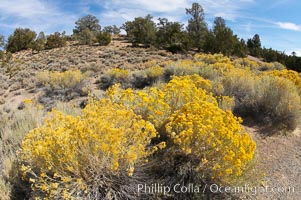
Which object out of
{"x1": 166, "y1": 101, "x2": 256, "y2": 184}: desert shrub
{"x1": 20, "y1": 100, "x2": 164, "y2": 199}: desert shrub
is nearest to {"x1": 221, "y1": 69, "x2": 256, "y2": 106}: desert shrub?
{"x1": 166, "y1": 101, "x2": 256, "y2": 184}: desert shrub

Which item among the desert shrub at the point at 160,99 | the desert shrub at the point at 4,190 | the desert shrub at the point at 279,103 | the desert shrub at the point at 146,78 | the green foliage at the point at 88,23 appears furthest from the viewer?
the green foliage at the point at 88,23

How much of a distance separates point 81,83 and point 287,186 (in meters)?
9.58

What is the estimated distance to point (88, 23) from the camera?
1954 inches

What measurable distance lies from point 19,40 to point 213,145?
3873 centimetres

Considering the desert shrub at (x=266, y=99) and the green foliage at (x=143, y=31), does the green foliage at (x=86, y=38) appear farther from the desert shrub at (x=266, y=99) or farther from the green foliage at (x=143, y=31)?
the desert shrub at (x=266, y=99)

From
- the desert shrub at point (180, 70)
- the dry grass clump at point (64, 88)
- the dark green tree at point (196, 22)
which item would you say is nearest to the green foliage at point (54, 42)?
the dark green tree at point (196, 22)

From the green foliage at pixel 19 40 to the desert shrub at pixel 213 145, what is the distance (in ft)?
121

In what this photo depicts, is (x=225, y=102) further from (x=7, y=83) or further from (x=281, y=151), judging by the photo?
(x=7, y=83)

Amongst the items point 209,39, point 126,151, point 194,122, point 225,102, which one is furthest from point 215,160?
point 209,39

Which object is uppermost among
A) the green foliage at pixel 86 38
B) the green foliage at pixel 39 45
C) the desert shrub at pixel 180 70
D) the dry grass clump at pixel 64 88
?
the green foliage at pixel 86 38

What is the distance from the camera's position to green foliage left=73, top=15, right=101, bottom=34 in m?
48.9

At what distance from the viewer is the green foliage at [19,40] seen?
3553 cm

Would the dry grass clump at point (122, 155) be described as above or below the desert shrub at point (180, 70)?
below

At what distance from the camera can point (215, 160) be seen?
10.9ft
